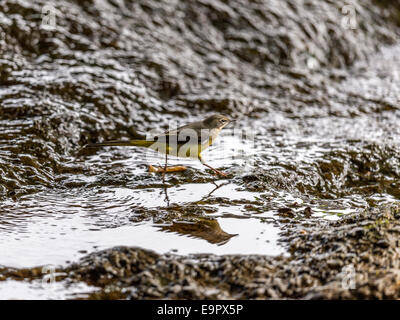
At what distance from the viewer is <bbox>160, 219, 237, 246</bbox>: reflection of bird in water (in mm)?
4801

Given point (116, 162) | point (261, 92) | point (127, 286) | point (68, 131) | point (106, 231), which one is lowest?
point (127, 286)

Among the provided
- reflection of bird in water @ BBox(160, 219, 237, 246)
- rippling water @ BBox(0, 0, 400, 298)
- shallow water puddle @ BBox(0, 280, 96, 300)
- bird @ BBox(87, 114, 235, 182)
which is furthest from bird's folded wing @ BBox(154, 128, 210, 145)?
shallow water puddle @ BBox(0, 280, 96, 300)

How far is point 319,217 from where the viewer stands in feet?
17.6

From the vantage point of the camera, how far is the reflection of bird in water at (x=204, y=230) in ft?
15.8

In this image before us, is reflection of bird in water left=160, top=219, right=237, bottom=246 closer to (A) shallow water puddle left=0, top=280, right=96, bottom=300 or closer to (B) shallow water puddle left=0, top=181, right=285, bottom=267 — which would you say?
(B) shallow water puddle left=0, top=181, right=285, bottom=267

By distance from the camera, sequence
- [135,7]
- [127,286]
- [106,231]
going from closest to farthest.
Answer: [127,286] → [106,231] → [135,7]

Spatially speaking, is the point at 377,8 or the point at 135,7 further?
the point at 377,8

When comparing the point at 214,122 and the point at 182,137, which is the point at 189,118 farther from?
the point at 182,137

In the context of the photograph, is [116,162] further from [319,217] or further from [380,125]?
[380,125]

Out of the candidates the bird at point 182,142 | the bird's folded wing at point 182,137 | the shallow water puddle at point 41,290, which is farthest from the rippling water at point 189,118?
the bird's folded wing at point 182,137

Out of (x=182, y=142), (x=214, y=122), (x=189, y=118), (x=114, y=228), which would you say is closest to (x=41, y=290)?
(x=114, y=228)

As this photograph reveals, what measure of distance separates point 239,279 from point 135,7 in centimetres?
800

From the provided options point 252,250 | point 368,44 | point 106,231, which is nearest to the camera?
point 252,250

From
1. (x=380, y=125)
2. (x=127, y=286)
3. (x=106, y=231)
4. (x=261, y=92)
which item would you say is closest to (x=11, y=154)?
(x=106, y=231)
